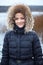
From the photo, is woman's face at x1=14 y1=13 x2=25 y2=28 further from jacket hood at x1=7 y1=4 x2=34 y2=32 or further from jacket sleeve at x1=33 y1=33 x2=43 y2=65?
jacket sleeve at x1=33 y1=33 x2=43 y2=65

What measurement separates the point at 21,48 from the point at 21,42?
0.19ft

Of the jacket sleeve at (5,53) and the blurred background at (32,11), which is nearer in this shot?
the jacket sleeve at (5,53)

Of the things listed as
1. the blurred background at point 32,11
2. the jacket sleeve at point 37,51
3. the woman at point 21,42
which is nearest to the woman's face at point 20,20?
the woman at point 21,42

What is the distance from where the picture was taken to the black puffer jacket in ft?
6.82

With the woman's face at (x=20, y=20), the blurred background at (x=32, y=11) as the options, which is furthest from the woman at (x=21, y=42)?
the blurred background at (x=32, y=11)

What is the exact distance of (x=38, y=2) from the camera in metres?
2.74

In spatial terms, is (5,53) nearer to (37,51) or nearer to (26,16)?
(37,51)

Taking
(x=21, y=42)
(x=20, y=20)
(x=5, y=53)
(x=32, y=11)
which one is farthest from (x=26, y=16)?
(x=32, y=11)

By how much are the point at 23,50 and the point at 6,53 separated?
0.18 m

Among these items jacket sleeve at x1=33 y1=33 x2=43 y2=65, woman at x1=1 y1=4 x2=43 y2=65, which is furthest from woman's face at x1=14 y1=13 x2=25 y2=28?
jacket sleeve at x1=33 y1=33 x2=43 y2=65

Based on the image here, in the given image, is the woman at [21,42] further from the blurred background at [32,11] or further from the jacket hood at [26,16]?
the blurred background at [32,11]

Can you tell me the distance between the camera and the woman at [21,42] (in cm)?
208

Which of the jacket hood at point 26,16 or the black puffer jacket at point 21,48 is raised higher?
the jacket hood at point 26,16

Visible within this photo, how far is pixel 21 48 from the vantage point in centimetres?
208
